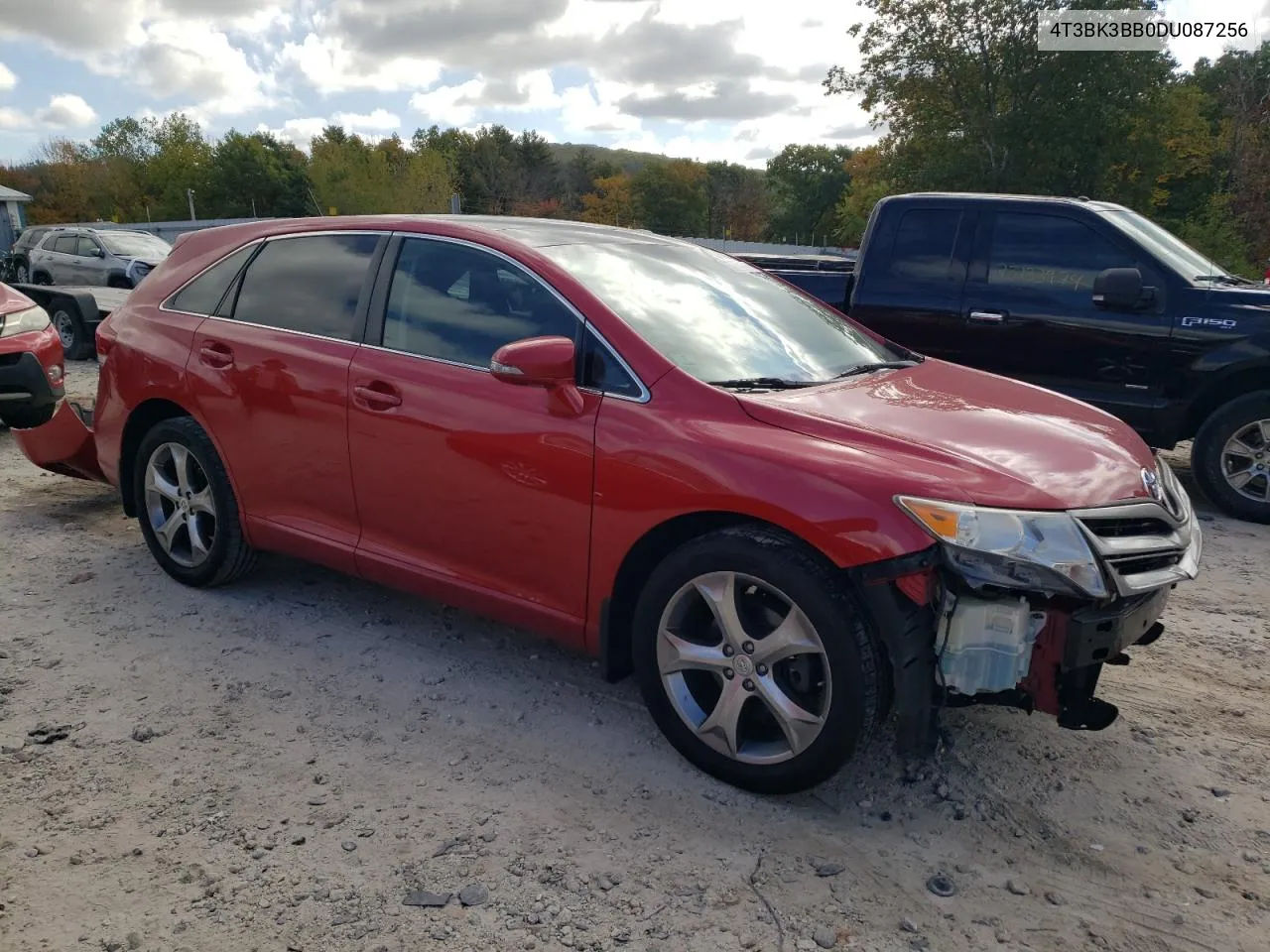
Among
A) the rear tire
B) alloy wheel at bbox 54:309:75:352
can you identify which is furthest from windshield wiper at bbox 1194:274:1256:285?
A: alloy wheel at bbox 54:309:75:352

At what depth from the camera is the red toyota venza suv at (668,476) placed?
264 cm

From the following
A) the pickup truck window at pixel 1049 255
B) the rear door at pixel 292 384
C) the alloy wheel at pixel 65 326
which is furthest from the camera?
the alloy wheel at pixel 65 326

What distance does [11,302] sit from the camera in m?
7.41

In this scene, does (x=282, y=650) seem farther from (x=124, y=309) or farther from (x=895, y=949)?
(x=895, y=949)

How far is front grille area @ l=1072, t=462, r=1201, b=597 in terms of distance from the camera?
8.71 ft

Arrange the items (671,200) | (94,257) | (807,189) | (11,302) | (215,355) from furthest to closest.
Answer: (671,200)
(807,189)
(94,257)
(11,302)
(215,355)

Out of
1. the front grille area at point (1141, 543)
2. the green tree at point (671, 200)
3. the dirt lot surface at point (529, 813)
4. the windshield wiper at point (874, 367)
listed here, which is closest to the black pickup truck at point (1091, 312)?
the dirt lot surface at point (529, 813)

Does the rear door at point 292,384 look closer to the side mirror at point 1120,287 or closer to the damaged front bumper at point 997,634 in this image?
the damaged front bumper at point 997,634

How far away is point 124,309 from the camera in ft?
15.6

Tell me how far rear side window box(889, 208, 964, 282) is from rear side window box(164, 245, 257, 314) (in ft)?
14.9

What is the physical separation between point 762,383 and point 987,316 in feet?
13.2

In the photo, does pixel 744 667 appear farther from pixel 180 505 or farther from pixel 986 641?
pixel 180 505

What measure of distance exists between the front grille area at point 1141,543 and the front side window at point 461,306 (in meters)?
1.77

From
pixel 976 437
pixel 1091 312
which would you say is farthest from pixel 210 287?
pixel 1091 312
